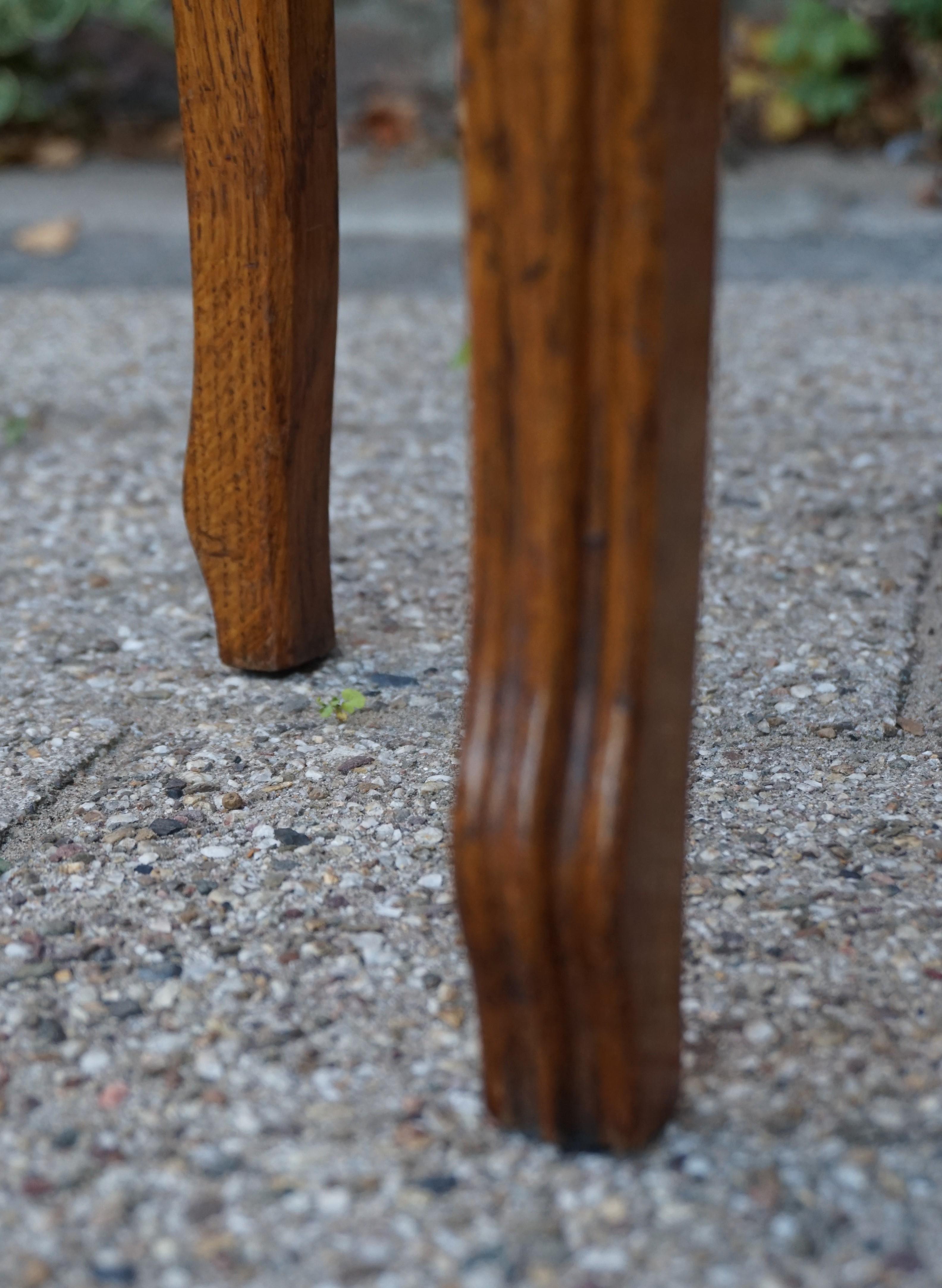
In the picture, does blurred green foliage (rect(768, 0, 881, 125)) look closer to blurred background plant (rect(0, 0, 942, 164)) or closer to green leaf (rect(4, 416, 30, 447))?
blurred background plant (rect(0, 0, 942, 164))

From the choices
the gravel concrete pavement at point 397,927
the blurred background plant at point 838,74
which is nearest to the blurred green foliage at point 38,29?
the blurred background plant at point 838,74

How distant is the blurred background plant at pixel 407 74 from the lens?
10.8 ft

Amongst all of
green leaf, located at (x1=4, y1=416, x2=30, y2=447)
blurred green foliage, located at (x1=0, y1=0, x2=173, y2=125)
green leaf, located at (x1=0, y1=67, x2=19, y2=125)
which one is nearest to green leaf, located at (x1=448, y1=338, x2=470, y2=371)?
green leaf, located at (x1=4, y1=416, x2=30, y2=447)

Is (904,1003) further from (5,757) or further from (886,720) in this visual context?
(5,757)

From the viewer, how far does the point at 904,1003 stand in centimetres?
84

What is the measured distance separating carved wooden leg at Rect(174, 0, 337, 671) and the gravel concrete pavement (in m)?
0.11

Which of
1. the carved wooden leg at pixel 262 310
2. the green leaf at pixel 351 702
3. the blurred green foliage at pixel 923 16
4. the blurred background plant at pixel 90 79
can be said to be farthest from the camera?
the blurred background plant at pixel 90 79

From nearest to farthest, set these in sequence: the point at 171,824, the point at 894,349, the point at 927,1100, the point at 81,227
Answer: the point at 927,1100
the point at 171,824
the point at 894,349
the point at 81,227

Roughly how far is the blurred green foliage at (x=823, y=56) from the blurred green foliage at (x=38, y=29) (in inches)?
60.8

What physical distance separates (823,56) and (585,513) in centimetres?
306

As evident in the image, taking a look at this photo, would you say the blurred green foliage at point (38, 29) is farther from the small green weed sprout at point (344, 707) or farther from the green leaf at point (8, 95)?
the small green weed sprout at point (344, 707)

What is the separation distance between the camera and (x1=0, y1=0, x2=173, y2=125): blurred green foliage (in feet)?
11.0

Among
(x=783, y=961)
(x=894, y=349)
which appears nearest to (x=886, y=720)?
(x=783, y=961)

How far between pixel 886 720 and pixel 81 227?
2497 mm
